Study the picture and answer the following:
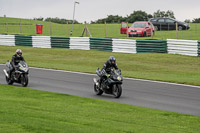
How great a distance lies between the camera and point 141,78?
63.7 ft

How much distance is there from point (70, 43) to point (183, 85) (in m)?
16.6

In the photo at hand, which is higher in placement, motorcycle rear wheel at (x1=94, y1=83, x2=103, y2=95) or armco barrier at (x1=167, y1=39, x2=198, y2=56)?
armco barrier at (x1=167, y1=39, x2=198, y2=56)

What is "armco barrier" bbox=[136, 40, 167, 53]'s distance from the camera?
92.3ft

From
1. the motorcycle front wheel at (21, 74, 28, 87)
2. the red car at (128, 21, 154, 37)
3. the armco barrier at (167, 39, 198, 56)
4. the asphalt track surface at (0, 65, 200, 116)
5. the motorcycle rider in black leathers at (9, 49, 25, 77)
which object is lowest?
the asphalt track surface at (0, 65, 200, 116)

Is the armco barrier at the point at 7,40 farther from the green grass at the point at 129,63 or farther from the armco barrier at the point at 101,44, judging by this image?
the armco barrier at the point at 101,44

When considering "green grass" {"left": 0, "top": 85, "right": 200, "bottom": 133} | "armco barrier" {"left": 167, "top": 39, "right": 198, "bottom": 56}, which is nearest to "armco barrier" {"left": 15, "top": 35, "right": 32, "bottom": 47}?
"armco barrier" {"left": 167, "top": 39, "right": 198, "bottom": 56}

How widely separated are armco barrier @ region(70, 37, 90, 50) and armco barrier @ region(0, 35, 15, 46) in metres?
6.03

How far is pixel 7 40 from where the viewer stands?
3669 cm

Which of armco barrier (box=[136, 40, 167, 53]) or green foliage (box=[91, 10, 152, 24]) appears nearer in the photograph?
armco barrier (box=[136, 40, 167, 53])

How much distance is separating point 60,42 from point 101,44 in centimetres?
387

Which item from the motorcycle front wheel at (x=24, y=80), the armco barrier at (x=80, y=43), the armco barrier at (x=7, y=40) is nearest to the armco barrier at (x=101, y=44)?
the armco barrier at (x=80, y=43)

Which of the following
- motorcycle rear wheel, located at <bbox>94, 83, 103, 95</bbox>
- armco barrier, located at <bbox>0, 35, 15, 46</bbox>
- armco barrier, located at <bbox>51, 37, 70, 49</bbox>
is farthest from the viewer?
armco barrier, located at <bbox>0, 35, 15, 46</bbox>

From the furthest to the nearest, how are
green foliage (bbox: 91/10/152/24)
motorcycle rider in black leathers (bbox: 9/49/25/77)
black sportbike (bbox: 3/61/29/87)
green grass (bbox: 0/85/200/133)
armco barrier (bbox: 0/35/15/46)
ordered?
green foliage (bbox: 91/10/152/24) < armco barrier (bbox: 0/35/15/46) < motorcycle rider in black leathers (bbox: 9/49/25/77) < black sportbike (bbox: 3/61/29/87) < green grass (bbox: 0/85/200/133)

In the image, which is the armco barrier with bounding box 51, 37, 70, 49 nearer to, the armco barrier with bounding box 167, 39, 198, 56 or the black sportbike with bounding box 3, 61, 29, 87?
the armco barrier with bounding box 167, 39, 198, 56
